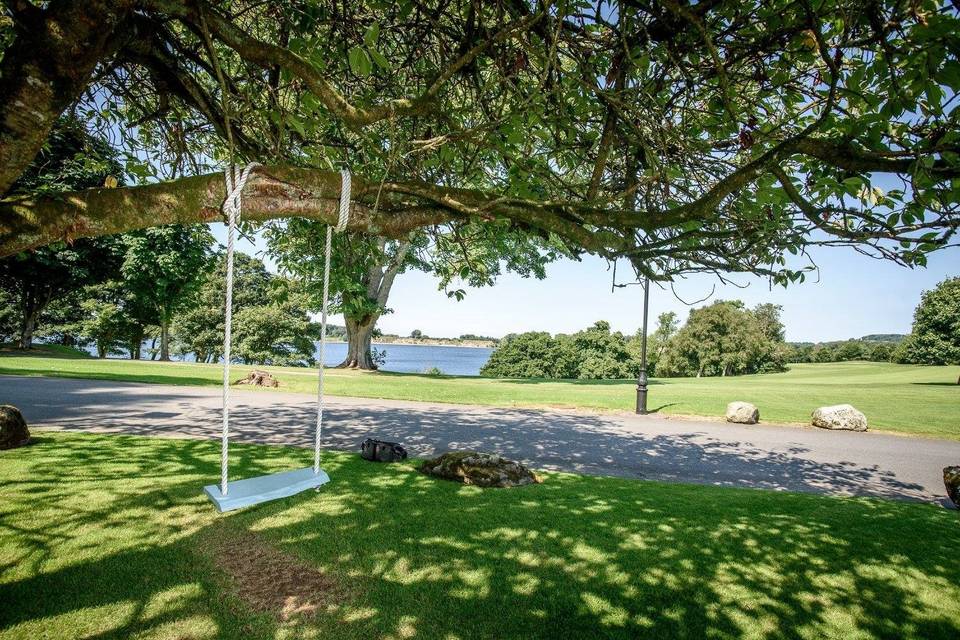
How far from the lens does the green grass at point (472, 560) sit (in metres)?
3.20

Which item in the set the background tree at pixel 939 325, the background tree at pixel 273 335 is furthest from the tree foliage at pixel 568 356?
the background tree at pixel 939 325

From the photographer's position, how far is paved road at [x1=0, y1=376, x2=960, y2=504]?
27.5 ft

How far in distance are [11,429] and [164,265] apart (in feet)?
78.6

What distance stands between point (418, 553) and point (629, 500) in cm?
315

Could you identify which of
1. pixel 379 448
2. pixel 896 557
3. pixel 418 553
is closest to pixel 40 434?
pixel 379 448

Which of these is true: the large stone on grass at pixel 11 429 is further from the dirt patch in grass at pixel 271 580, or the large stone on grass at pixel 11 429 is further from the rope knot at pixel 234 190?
the rope knot at pixel 234 190

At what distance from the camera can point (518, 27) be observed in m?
3.25

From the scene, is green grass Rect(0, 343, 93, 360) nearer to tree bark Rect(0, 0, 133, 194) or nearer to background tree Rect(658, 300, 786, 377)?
tree bark Rect(0, 0, 133, 194)

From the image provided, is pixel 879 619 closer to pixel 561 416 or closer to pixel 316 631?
pixel 316 631

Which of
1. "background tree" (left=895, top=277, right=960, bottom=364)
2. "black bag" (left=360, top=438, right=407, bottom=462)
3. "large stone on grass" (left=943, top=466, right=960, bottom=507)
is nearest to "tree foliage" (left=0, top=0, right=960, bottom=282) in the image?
"black bag" (left=360, top=438, right=407, bottom=462)

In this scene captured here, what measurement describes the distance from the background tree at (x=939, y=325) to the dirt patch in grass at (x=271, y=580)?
51.2 meters

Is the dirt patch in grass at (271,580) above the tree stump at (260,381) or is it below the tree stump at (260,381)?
below

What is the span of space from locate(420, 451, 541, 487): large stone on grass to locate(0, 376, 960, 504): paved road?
5.11 feet

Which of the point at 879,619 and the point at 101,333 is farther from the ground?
the point at 101,333
